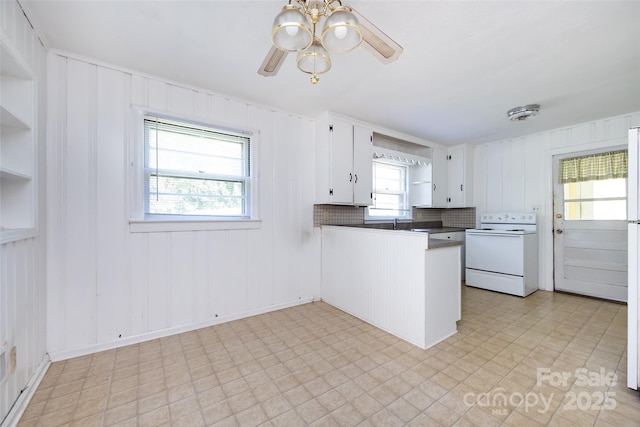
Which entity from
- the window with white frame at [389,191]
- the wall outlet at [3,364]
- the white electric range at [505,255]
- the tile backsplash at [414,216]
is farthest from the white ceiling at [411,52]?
the wall outlet at [3,364]

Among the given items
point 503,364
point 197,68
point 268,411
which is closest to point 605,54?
point 503,364

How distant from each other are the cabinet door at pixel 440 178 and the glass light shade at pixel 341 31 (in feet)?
11.8

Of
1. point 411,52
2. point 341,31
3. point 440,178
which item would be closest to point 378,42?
point 341,31

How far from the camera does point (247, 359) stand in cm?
197

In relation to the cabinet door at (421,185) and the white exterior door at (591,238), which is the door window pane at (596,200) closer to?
the white exterior door at (591,238)

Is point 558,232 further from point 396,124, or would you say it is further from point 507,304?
point 396,124

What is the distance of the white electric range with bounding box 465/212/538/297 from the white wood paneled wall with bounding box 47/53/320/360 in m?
3.02

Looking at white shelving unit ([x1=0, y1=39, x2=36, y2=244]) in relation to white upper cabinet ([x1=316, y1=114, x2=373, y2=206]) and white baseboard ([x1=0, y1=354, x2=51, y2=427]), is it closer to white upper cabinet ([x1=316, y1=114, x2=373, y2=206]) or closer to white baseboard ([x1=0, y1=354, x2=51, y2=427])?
white baseboard ([x1=0, y1=354, x2=51, y2=427])

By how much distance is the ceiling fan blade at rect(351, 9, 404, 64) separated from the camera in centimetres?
122

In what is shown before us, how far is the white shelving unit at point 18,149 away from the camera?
1534 mm

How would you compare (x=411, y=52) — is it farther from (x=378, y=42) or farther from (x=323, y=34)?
(x=323, y=34)

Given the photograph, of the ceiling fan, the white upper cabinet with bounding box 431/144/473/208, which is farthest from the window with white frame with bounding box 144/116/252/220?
the white upper cabinet with bounding box 431/144/473/208

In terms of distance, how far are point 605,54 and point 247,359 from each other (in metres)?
3.56

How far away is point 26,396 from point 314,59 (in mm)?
2563
